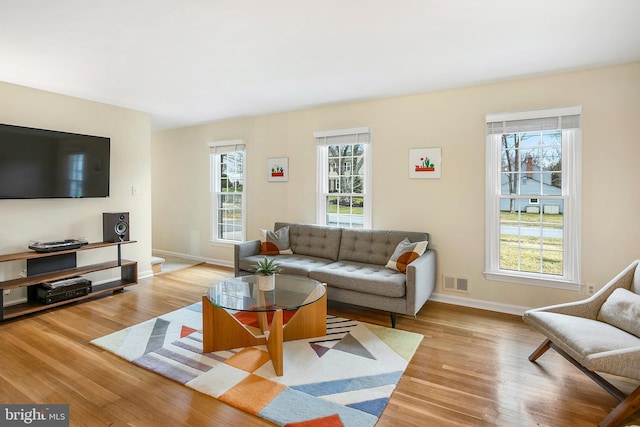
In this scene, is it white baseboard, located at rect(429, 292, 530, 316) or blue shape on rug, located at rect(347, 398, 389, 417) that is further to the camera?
white baseboard, located at rect(429, 292, 530, 316)

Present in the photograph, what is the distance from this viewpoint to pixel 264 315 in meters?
2.97

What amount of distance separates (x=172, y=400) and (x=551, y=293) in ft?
12.0

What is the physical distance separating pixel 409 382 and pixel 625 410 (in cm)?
118

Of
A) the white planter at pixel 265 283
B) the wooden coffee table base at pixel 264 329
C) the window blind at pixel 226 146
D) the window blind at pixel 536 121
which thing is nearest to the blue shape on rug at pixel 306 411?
the wooden coffee table base at pixel 264 329

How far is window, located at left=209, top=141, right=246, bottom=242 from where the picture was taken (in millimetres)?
5641

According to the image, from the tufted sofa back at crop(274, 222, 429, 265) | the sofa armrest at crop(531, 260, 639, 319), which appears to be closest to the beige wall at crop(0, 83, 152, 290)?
the tufted sofa back at crop(274, 222, 429, 265)

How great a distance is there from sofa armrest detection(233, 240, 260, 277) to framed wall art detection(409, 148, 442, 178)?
223cm

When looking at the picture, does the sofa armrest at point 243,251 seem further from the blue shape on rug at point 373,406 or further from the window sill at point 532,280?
the window sill at point 532,280

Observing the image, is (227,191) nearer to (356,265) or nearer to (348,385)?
(356,265)

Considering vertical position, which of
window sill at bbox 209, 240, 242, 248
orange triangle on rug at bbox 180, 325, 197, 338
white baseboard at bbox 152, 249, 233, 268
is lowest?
orange triangle on rug at bbox 180, 325, 197, 338

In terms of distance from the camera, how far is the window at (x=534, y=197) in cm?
335

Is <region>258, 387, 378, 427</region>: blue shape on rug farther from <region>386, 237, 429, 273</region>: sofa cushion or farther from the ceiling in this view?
the ceiling

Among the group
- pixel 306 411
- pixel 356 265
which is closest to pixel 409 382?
pixel 306 411

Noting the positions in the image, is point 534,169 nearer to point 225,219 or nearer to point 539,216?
point 539,216
